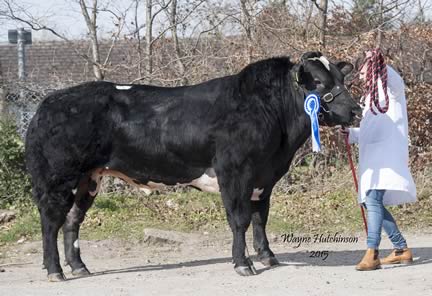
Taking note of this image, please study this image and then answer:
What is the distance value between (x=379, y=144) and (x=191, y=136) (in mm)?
1947

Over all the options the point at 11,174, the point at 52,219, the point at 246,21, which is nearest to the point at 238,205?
the point at 52,219

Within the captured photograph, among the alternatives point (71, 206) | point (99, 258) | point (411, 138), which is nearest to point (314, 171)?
point (411, 138)

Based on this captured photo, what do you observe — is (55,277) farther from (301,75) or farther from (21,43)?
(21,43)

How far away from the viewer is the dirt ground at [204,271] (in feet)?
27.0

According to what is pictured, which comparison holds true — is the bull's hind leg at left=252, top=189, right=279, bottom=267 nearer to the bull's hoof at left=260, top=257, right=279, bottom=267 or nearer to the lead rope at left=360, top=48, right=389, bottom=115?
the bull's hoof at left=260, top=257, right=279, bottom=267

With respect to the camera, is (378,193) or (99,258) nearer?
(378,193)

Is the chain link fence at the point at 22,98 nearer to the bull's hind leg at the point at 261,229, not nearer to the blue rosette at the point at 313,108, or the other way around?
the bull's hind leg at the point at 261,229

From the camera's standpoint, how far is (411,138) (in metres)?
13.8

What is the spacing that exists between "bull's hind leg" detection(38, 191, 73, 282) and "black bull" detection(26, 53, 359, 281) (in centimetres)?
1

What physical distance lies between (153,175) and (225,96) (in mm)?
1148

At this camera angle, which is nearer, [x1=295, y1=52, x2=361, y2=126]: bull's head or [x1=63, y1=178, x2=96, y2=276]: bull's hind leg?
[x1=295, y1=52, x2=361, y2=126]: bull's head

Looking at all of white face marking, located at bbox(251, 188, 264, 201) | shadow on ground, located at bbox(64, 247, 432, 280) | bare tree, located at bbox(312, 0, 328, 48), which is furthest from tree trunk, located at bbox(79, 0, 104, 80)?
white face marking, located at bbox(251, 188, 264, 201)

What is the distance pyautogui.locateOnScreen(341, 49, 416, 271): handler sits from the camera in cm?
884

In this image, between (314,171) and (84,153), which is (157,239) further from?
(314,171)
